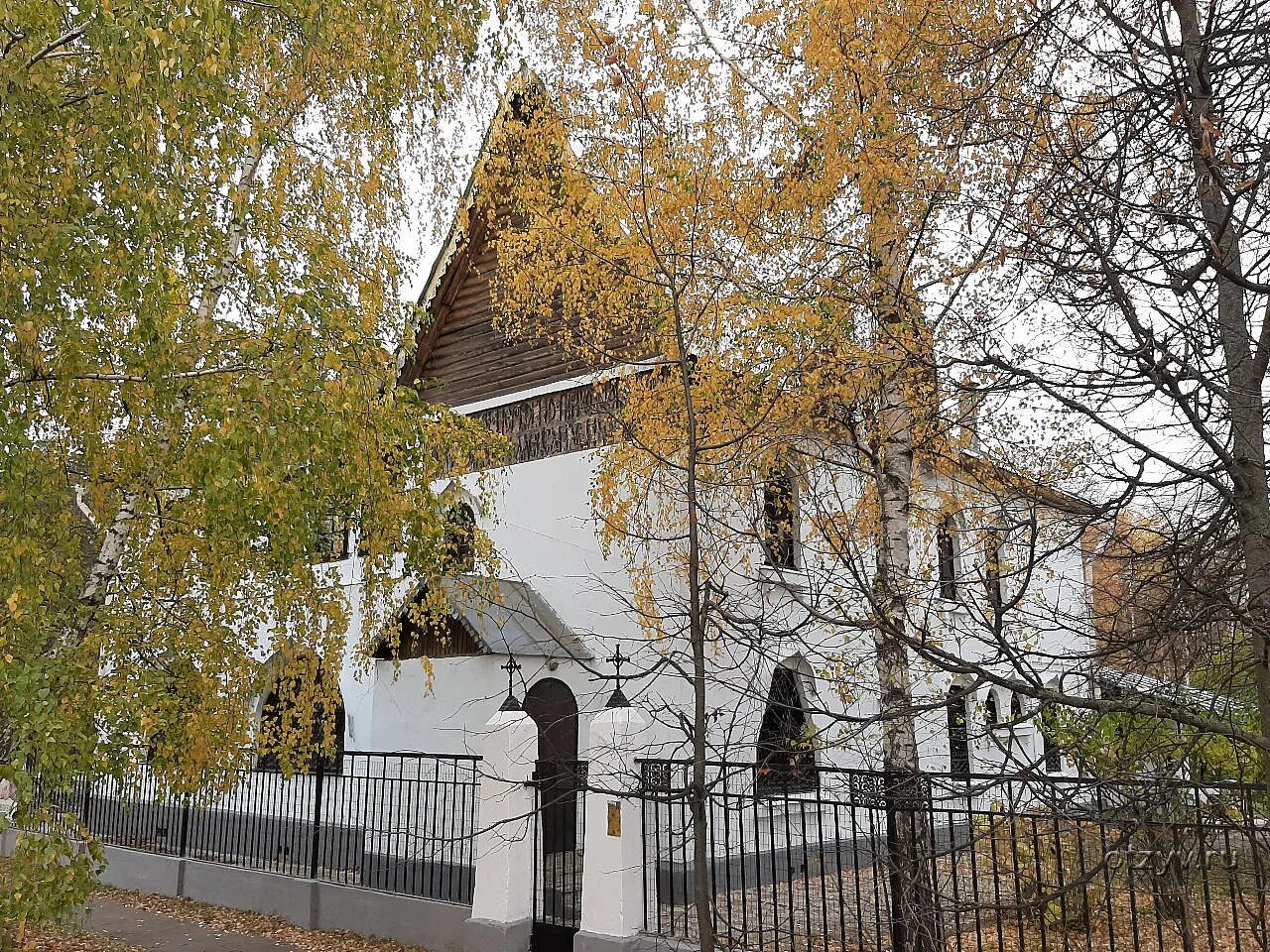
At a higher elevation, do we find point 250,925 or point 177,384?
point 177,384

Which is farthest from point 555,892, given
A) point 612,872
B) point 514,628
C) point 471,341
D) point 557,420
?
point 471,341

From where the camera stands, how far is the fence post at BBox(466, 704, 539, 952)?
8.38m

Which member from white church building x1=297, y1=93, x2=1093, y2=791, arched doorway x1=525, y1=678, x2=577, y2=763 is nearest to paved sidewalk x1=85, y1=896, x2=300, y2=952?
white church building x1=297, y1=93, x2=1093, y2=791

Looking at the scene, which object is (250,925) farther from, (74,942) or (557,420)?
(557,420)

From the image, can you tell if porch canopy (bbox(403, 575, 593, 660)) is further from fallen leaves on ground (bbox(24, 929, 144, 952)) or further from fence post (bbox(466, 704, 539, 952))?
fallen leaves on ground (bbox(24, 929, 144, 952))

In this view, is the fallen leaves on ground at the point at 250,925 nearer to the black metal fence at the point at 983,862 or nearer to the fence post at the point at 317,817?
the fence post at the point at 317,817

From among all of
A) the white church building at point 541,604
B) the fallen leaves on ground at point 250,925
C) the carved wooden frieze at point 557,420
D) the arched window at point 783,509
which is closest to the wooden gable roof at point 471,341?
the white church building at point 541,604

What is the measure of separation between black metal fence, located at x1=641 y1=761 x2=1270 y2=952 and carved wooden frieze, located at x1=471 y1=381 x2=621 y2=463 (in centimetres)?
487

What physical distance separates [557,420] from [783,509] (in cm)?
348

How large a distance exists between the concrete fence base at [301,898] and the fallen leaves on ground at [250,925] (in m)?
0.07

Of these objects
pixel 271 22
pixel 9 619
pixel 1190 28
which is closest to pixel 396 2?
pixel 271 22

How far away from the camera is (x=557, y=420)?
13805 mm

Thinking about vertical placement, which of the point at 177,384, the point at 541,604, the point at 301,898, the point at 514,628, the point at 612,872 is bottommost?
the point at 301,898

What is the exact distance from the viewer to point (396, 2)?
27.7ft
